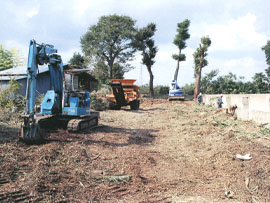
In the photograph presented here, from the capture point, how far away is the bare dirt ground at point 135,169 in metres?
4.25

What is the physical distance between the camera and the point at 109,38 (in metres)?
34.4

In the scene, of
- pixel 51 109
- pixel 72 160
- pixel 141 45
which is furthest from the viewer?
pixel 141 45

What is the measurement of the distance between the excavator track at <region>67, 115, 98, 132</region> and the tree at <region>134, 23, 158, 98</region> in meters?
25.5

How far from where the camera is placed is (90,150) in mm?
7027

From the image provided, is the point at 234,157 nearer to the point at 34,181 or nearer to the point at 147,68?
the point at 34,181

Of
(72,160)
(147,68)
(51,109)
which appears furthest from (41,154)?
(147,68)

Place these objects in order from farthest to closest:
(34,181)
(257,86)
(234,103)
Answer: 1. (257,86)
2. (234,103)
3. (34,181)

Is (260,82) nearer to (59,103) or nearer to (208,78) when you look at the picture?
(208,78)

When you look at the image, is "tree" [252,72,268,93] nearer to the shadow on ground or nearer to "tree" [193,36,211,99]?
"tree" [193,36,211,99]

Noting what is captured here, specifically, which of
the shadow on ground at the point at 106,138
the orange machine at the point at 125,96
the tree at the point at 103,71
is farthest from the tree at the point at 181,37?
the shadow on ground at the point at 106,138

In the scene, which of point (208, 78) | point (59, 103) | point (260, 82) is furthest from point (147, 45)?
point (59, 103)

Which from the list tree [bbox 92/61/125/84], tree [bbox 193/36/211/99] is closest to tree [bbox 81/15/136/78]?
tree [bbox 92/61/125/84]

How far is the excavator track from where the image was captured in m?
8.60

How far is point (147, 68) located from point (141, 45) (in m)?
3.48
